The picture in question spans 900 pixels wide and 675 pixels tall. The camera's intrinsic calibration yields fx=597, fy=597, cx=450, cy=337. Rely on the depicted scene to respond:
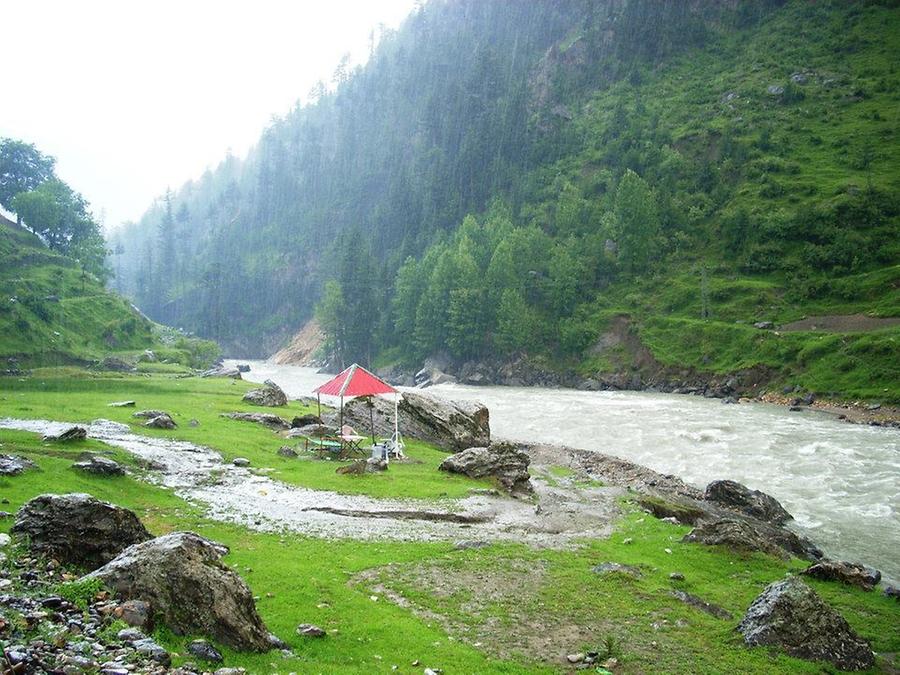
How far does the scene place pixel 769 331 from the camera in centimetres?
8094

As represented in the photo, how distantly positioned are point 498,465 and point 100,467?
1773cm

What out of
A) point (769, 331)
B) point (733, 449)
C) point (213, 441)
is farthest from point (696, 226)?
point (213, 441)

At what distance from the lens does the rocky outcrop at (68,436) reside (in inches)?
1025

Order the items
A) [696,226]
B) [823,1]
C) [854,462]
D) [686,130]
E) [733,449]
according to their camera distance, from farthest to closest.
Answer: [823,1]
[686,130]
[696,226]
[733,449]
[854,462]

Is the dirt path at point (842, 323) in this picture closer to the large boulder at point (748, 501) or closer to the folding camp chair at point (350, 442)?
the large boulder at point (748, 501)

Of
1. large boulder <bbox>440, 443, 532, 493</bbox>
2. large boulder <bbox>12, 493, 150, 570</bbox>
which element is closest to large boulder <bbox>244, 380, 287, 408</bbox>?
large boulder <bbox>440, 443, 532, 493</bbox>

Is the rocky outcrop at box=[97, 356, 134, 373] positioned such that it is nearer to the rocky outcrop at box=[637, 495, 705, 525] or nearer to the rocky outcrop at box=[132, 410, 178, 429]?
the rocky outcrop at box=[132, 410, 178, 429]

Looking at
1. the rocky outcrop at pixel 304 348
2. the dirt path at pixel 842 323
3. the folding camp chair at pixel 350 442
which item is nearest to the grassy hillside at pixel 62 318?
the rocky outcrop at pixel 304 348

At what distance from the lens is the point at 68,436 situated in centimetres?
2656

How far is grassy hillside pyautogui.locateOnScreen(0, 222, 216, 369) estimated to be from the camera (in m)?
82.6

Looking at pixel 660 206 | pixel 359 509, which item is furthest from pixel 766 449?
pixel 660 206

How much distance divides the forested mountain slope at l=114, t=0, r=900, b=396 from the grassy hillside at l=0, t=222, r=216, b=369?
43.7 m

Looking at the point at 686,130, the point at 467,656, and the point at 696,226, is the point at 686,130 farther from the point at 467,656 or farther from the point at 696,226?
the point at 467,656

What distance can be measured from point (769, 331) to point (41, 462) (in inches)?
3274
